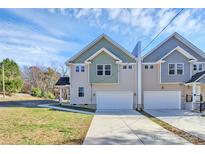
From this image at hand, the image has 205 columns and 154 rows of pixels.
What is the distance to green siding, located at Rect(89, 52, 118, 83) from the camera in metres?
20.6

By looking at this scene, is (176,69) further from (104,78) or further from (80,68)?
(80,68)

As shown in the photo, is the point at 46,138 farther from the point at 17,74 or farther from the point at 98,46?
the point at 17,74

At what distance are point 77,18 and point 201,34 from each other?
28.8 ft

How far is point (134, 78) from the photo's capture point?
2094cm

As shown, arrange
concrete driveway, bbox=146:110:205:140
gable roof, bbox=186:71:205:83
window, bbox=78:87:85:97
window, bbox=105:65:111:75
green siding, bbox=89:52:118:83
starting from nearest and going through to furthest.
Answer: concrete driveway, bbox=146:110:205:140, gable roof, bbox=186:71:205:83, green siding, bbox=89:52:118:83, window, bbox=105:65:111:75, window, bbox=78:87:85:97

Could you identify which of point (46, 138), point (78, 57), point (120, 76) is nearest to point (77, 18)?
point (78, 57)

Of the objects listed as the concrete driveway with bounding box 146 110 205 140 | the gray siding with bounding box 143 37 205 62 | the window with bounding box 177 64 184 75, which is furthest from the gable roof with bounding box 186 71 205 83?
the concrete driveway with bounding box 146 110 205 140

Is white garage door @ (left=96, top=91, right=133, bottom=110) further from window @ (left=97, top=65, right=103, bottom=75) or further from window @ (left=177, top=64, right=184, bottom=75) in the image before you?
window @ (left=177, top=64, right=184, bottom=75)

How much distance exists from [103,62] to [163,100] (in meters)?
6.43

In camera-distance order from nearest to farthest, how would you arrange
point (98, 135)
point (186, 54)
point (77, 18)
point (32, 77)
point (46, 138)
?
point (46, 138)
point (98, 135)
point (77, 18)
point (186, 54)
point (32, 77)

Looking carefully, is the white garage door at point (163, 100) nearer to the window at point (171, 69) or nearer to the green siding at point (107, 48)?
the window at point (171, 69)

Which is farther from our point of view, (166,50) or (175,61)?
(166,50)

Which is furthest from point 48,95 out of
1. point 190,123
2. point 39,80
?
point 190,123

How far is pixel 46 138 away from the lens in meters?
7.61
